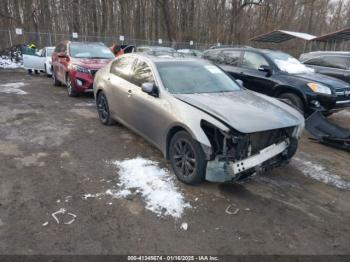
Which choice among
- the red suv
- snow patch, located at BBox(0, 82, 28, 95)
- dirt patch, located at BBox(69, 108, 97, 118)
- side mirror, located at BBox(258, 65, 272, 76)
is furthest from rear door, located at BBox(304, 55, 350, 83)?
snow patch, located at BBox(0, 82, 28, 95)

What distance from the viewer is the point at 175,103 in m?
4.21

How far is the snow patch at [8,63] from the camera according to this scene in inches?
698

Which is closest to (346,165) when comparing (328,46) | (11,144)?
(11,144)

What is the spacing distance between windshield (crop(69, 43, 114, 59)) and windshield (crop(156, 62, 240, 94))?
5.53 meters

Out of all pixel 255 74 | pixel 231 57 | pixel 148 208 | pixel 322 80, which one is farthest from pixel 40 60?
pixel 148 208

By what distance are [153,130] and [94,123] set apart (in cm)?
277

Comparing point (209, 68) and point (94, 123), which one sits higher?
point (209, 68)

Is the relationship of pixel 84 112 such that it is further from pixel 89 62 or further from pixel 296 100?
pixel 296 100

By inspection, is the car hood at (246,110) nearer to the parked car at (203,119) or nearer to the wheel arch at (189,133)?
the parked car at (203,119)

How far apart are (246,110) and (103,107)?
3.69 m

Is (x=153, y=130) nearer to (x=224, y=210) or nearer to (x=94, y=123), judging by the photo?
(x=224, y=210)

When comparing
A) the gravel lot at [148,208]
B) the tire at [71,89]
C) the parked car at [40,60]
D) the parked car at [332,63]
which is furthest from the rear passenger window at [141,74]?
the parked car at [40,60]

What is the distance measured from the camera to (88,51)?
10.1 m

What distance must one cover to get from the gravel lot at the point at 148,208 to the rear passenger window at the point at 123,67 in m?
1.27
